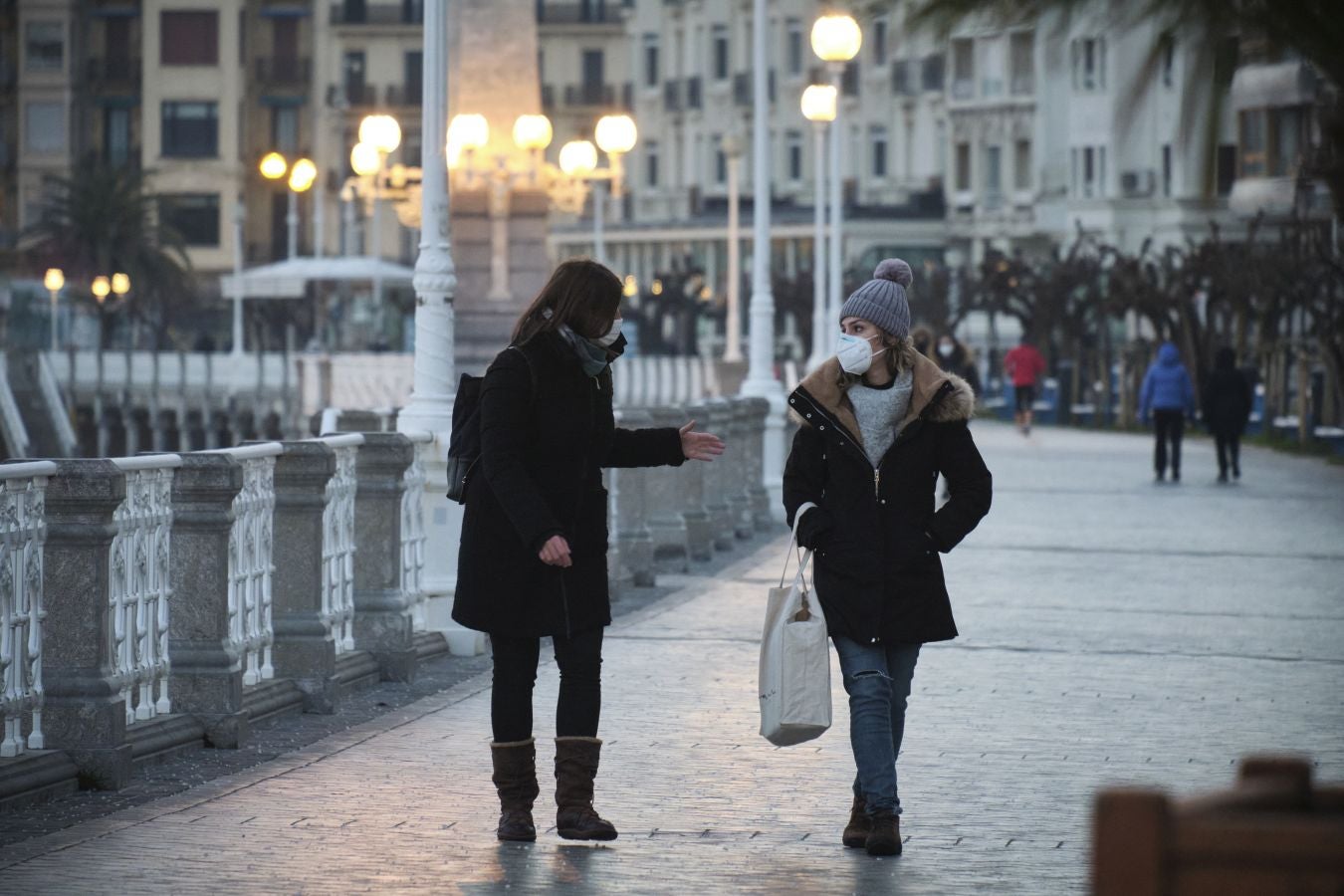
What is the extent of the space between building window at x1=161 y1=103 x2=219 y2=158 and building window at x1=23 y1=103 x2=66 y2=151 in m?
4.36

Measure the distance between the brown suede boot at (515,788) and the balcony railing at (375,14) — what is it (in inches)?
4240

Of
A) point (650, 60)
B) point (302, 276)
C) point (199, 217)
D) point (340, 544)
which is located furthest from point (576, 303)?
point (199, 217)

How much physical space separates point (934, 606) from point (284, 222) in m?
104

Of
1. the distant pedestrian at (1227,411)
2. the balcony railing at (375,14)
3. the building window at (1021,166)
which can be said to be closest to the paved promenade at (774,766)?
the distant pedestrian at (1227,411)

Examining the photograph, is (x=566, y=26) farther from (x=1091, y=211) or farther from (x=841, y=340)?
(x=841, y=340)

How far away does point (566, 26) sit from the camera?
380ft

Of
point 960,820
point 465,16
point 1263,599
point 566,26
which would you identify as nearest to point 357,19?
point 566,26

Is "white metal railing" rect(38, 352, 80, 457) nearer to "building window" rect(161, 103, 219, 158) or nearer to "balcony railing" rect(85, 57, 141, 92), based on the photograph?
"building window" rect(161, 103, 219, 158)

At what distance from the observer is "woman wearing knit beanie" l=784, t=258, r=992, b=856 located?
805cm

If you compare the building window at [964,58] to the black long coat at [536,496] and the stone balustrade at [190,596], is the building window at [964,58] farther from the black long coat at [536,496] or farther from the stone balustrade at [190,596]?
the stone balustrade at [190,596]

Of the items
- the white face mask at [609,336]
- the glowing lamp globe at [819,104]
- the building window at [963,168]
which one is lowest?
the white face mask at [609,336]

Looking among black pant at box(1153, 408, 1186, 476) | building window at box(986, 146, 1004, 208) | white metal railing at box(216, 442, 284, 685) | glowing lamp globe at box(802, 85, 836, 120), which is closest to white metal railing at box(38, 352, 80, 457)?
glowing lamp globe at box(802, 85, 836, 120)

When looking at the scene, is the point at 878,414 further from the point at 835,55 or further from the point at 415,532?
the point at 835,55

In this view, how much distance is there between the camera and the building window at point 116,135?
112 m
